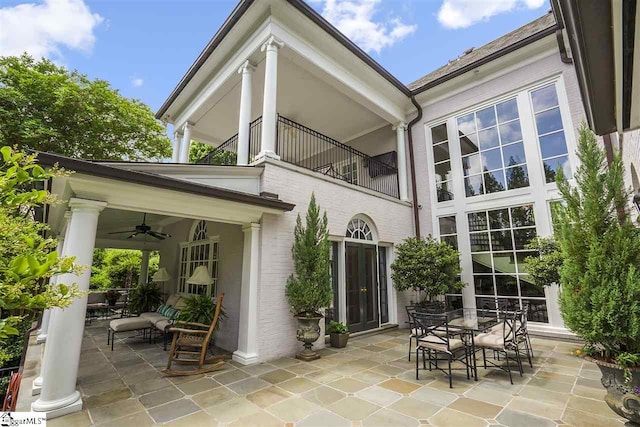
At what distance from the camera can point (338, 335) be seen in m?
6.06

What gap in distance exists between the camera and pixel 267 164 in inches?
223

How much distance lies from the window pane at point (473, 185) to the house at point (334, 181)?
29 millimetres

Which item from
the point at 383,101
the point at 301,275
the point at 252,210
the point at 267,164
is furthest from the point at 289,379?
the point at 383,101

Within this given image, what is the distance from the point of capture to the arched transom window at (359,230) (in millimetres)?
7442

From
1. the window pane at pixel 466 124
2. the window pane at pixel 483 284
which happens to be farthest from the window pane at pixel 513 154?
the window pane at pixel 483 284

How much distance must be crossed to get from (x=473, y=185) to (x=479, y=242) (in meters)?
1.62

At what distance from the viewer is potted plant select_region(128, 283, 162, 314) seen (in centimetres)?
866

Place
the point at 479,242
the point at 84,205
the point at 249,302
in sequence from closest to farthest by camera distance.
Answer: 1. the point at 84,205
2. the point at 249,302
3. the point at 479,242

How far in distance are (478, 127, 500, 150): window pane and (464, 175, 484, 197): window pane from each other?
0.87m

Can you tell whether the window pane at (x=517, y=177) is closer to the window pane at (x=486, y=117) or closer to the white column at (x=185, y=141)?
the window pane at (x=486, y=117)

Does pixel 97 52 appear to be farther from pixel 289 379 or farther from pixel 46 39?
pixel 289 379

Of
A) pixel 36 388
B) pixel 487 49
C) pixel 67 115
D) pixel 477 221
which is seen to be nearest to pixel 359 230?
pixel 477 221

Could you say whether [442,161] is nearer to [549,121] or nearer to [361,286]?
[549,121]

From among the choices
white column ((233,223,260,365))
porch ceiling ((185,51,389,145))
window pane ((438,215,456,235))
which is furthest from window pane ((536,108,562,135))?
white column ((233,223,260,365))
